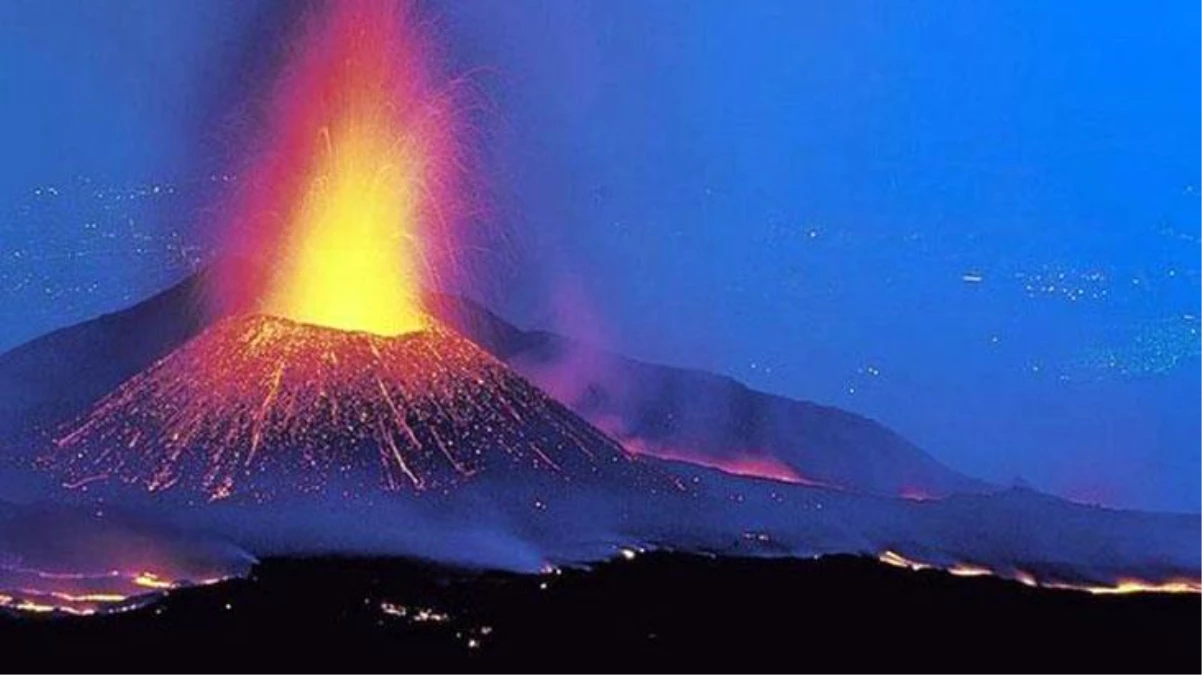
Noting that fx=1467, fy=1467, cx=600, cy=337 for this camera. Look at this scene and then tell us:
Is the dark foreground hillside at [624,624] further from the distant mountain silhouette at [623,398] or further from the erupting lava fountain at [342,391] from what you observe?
the distant mountain silhouette at [623,398]

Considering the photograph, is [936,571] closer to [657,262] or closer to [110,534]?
[110,534]

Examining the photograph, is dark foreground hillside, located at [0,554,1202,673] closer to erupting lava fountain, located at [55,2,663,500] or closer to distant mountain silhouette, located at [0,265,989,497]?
erupting lava fountain, located at [55,2,663,500]

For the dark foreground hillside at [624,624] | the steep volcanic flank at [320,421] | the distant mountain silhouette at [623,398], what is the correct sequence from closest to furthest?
the dark foreground hillside at [624,624], the steep volcanic flank at [320,421], the distant mountain silhouette at [623,398]

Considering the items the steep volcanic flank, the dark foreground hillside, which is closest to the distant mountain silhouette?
the steep volcanic flank

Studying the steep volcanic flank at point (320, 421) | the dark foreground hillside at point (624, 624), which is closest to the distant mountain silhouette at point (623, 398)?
the steep volcanic flank at point (320, 421)

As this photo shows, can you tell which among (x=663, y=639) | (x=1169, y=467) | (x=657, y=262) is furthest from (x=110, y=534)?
(x=657, y=262)

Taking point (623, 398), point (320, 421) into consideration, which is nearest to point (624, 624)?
point (320, 421)
